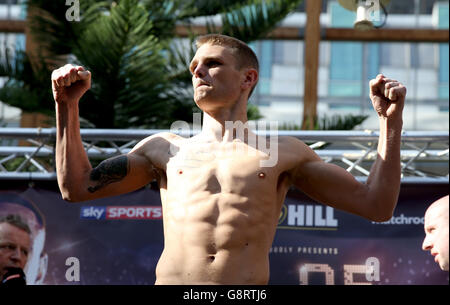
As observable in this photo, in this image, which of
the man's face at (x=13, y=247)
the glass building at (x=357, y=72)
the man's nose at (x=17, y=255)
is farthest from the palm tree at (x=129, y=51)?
the glass building at (x=357, y=72)

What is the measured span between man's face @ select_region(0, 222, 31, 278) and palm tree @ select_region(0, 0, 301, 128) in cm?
386

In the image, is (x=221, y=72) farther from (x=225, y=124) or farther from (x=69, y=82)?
(x=69, y=82)

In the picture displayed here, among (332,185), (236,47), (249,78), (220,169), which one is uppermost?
(236,47)

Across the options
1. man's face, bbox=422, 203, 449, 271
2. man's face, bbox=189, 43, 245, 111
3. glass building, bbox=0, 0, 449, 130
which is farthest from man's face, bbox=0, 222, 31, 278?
glass building, bbox=0, 0, 449, 130

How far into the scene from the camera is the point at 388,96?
3.04m

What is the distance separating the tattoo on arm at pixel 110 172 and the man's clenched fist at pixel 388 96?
1.22m

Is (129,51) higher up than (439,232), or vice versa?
(439,232)

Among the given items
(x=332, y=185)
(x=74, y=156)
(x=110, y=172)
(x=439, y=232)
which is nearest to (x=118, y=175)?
(x=110, y=172)

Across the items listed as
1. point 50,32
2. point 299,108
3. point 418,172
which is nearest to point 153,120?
point 50,32

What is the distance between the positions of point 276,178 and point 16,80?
26.2 feet

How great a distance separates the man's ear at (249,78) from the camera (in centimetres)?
341

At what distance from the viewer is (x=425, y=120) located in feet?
50.2

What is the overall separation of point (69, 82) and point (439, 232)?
66.1 inches

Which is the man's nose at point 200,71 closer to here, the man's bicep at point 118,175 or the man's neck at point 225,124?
Result: the man's neck at point 225,124
